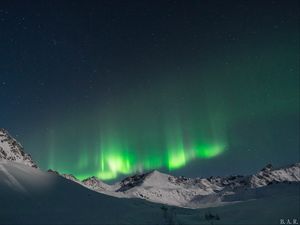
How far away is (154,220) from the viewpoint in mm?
23844

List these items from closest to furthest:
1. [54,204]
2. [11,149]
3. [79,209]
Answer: [79,209]
[54,204]
[11,149]

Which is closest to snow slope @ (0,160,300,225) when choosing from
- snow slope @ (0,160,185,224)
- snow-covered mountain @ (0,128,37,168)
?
snow slope @ (0,160,185,224)

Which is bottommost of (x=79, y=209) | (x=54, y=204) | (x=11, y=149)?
(x=79, y=209)

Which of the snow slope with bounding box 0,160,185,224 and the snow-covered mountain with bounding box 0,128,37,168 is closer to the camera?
the snow slope with bounding box 0,160,185,224

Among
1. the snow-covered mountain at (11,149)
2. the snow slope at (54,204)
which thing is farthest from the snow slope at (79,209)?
the snow-covered mountain at (11,149)

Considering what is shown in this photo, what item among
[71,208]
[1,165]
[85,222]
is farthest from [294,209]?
[1,165]

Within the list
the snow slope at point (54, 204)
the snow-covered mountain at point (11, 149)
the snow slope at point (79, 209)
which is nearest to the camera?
the snow slope at point (79, 209)

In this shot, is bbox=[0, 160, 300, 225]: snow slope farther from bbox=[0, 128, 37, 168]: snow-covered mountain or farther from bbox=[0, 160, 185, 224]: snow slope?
bbox=[0, 128, 37, 168]: snow-covered mountain

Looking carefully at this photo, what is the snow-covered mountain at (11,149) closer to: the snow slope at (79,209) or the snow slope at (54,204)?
the snow slope at (54,204)

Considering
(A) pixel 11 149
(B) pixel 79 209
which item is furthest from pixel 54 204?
(A) pixel 11 149

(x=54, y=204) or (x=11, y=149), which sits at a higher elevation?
(x=11, y=149)

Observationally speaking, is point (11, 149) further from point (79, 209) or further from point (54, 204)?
point (79, 209)

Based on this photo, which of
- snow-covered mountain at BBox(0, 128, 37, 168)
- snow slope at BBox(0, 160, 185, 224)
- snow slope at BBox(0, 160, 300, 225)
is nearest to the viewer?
snow slope at BBox(0, 160, 300, 225)

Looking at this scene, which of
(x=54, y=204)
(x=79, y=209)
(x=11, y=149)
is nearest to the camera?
(x=79, y=209)
